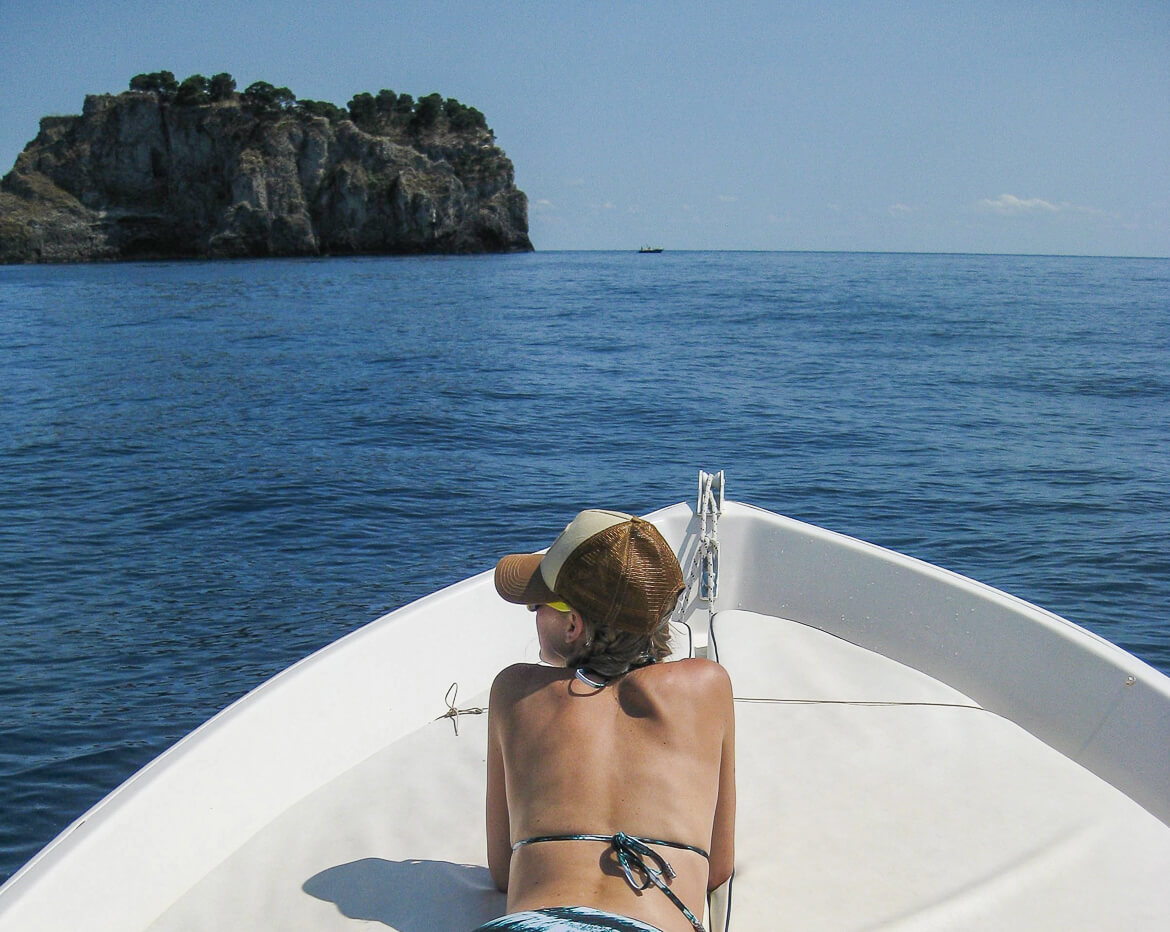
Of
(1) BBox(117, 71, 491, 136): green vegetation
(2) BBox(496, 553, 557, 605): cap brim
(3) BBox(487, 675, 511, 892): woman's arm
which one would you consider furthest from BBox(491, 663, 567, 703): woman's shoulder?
(1) BBox(117, 71, 491, 136): green vegetation

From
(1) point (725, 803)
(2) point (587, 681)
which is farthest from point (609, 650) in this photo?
(1) point (725, 803)

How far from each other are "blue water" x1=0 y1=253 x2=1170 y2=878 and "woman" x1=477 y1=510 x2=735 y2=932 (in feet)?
11.5

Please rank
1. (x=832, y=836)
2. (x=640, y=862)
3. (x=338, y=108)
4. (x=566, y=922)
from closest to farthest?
1. (x=566, y=922)
2. (x=640, y=862)
3. (x=832, y=836)
4. (x=338, y=108)

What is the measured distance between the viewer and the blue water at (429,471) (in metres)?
6.08

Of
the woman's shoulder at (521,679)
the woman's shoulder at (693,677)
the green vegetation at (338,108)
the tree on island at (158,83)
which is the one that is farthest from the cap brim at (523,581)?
the tree on island at (158,83)

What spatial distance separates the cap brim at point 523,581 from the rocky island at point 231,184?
83.2 meters

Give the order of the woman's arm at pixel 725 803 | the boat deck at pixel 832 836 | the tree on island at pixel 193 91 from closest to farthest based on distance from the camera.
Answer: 1. the woman's arm at pixel 725 803
2. the boat deck at pixel 832 836
3. the tree on island at pixel 193 91

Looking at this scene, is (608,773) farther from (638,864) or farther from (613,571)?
(613,571)

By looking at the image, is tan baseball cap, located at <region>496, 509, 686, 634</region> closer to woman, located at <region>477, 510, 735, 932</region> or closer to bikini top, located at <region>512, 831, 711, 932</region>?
woman, located at <region>477, 510, 735, 932</region>

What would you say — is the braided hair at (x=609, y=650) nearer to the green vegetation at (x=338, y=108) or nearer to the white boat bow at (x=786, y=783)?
the white boat bow at (x=786, y=783)

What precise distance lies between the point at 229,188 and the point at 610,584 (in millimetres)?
91758

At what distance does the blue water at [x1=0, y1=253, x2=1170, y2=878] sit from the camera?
608cm

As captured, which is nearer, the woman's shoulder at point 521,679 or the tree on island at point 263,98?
the woman's shoulder at point 521,679

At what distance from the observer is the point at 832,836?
2.46m
